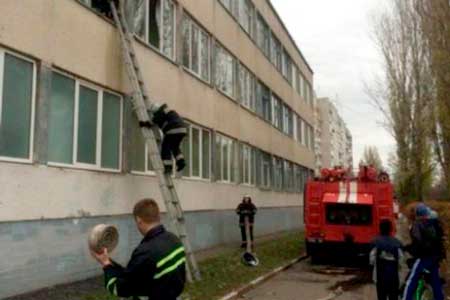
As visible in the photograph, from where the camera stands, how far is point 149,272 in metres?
3.55

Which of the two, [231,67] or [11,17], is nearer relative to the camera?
[11,17]

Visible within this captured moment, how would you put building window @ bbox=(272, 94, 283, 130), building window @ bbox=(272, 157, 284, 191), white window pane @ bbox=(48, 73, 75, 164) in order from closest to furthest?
white window pane @ bbox=(48, 73, 75, 164) → building window @ bbox=(272, 157, 284, 191) → building window @ bbox=(272, 94, 283, 130)

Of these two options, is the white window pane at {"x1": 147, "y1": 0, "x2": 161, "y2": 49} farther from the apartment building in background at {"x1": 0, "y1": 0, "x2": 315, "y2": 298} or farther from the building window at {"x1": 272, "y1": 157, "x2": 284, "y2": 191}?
the building window at {"x1": 272, "y1": 157, "x2": 284, "y2": 191}

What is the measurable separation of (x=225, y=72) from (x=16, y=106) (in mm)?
12543

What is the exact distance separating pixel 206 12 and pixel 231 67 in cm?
358

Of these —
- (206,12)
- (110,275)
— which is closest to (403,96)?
(206,12)

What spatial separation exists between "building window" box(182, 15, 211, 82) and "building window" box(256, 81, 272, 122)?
7553mm

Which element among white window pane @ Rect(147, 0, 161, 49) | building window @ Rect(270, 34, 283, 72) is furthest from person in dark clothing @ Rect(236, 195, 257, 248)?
building window @ Rect(270, 34, 283, 72)

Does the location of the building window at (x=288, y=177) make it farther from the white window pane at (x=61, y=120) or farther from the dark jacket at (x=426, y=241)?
the dark jacket at (x=426, y=241)

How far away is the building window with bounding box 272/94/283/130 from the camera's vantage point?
96.8 ft

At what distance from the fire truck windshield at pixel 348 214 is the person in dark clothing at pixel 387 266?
7.07 m

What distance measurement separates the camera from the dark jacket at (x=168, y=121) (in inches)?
439

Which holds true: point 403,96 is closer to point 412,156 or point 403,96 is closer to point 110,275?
point 412,156

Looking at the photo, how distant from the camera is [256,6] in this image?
1050 inches
